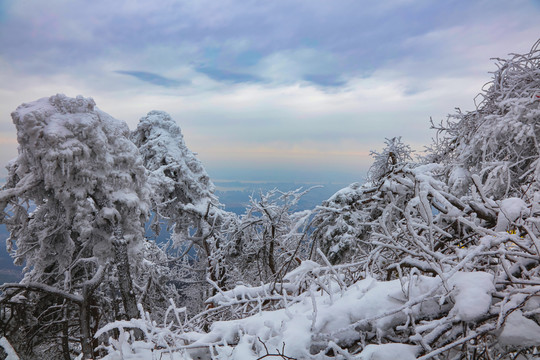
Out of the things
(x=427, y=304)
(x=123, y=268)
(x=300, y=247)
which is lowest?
(x=300, y=247)

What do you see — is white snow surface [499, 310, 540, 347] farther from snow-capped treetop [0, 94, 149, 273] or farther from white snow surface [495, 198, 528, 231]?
snow-capped treetop [0, 94, 149, 273]

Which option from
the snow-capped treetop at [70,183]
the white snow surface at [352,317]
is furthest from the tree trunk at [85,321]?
the white snow surface at [352,317]

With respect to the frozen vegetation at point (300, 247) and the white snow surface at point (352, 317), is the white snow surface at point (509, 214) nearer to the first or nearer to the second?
the frozen vegetation at point (300, 247)

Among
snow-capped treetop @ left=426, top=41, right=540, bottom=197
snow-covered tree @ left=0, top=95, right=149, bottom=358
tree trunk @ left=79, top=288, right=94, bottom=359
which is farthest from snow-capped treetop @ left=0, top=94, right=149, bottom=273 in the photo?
snow-capped treetop @ left=426, top=41, right=540, bottom=197

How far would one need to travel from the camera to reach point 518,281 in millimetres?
1113

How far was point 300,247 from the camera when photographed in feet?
26.7

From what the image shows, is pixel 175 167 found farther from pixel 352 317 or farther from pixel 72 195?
pixel 352 317

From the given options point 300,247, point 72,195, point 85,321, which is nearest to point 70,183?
point 72,195

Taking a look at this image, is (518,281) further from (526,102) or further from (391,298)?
(526,102)

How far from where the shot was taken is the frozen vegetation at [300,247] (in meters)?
1.29

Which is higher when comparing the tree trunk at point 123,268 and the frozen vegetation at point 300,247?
the frozen vegetation at point 300,247

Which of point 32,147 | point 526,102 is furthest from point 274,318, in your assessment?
point 32,147

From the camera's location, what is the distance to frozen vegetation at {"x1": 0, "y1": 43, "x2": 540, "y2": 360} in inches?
50.8

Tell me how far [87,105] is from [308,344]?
6.81m
